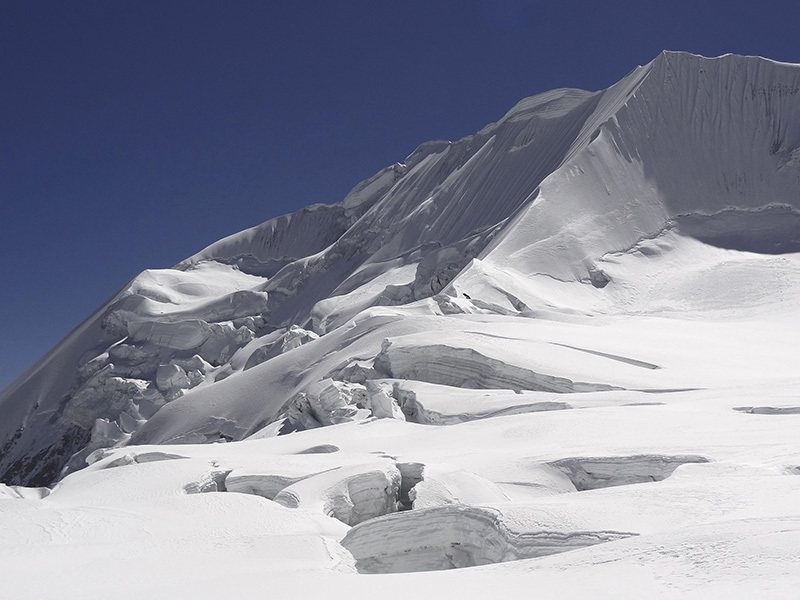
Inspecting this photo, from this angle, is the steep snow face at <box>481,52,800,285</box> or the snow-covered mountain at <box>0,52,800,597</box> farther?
the steep snow face at <box>481,52,800,285</box>

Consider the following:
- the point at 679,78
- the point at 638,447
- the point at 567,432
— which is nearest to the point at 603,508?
the point at 638,447

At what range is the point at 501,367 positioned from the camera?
15.6 metres

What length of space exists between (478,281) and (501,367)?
12034 mm

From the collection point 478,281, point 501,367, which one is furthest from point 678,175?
point 501,367

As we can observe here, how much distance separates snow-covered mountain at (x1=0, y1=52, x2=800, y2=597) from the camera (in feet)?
19.4

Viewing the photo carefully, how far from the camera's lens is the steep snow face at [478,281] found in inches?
691

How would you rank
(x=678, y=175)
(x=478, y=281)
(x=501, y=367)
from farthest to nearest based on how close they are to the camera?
1. (x=678, y=175)
2. (x=478, y=281)
3. (x=501, y=367)

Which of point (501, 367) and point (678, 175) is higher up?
point (501, 367)

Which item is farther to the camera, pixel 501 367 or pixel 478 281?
pixel 478 281

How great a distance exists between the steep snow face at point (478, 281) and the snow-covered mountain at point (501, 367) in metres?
0.14

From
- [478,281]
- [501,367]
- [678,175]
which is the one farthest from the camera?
[678,175]

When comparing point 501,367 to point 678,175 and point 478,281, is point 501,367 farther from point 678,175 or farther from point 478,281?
point 678,175

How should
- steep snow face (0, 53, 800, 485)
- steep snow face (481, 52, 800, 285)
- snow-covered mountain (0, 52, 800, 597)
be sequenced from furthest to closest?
1. steep snow face (481, 52, 800, 285)
2. steep snow face (0, 53, 800, 485)
3. snow-covered mountain (0, 52, 800, 597)

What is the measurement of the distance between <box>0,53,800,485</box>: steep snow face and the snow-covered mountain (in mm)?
143
